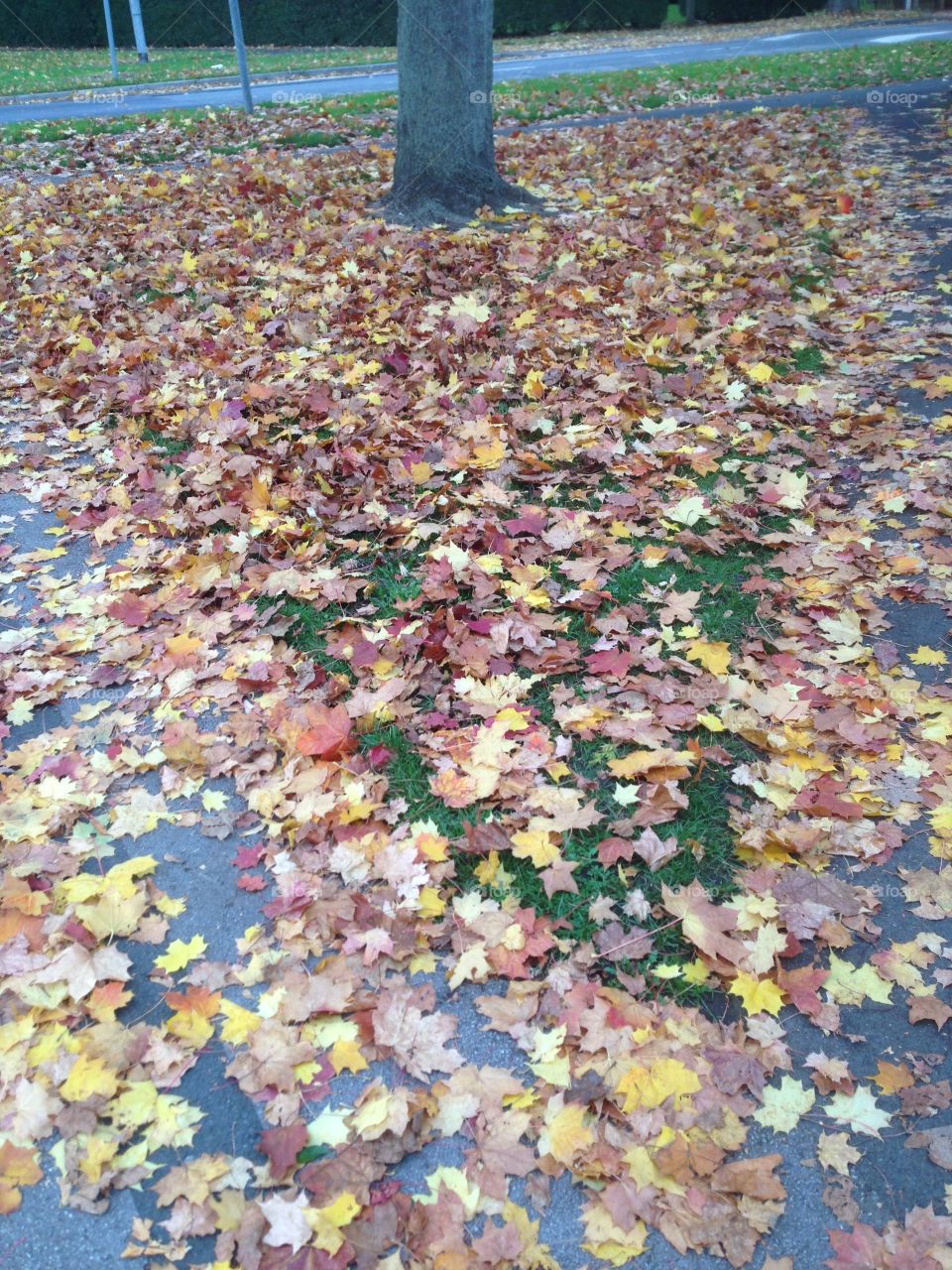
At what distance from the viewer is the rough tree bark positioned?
715cm

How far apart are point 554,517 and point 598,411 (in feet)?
3.54

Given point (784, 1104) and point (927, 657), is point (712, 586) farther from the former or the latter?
point (784, 1104)

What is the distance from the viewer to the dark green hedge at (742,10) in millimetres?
31594

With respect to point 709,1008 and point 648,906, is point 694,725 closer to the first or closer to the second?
point 648,906

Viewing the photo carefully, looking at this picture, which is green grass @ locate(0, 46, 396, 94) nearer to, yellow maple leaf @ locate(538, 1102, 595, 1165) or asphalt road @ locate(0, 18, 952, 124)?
asphalt road @ locate(0, 18, 952, 124)

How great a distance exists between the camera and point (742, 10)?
3191 centimetres

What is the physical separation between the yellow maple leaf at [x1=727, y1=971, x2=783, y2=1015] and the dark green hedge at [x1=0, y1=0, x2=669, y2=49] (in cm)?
3003

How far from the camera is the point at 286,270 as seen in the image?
6.86 m

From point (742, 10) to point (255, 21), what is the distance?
16.0 m

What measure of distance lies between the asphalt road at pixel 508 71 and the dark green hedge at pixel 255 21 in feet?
21.8

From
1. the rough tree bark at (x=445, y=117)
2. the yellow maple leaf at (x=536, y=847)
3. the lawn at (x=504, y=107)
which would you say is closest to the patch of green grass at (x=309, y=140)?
the lawn at (x=504, y=107)

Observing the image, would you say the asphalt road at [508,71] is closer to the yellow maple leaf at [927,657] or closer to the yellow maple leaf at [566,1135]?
the yellow maple leaf at [927,657]

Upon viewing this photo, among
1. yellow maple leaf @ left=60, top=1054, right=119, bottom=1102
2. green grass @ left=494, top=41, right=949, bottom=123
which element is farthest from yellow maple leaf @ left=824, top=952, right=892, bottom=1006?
green grass @ left=494, top=41, right=949, bottom=123

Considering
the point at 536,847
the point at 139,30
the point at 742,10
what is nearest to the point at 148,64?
the point at 139,30
